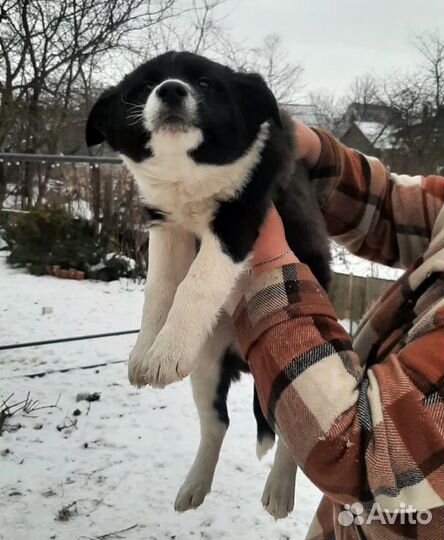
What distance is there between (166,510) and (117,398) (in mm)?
1067

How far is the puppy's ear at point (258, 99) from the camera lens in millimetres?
1545

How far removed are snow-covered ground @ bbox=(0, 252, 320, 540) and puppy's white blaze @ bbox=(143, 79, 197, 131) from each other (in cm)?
172

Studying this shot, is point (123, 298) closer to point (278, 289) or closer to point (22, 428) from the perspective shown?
point (22, 428)

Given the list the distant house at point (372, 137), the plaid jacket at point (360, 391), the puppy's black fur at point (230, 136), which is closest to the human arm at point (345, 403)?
the plaid jacket at point (360, 391)

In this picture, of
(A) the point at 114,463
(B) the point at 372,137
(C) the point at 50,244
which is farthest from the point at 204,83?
(B) the point at 372,137

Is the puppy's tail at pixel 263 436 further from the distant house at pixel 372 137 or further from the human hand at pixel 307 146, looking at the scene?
the distant house at pixel 372 137

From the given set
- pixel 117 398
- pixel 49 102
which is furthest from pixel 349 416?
pixel 49 102

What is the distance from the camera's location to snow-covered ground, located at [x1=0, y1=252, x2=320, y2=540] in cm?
250

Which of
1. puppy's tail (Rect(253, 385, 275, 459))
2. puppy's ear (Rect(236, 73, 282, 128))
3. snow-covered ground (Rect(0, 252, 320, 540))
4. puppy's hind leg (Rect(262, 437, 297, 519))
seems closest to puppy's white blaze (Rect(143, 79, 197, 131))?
puppy's ear (Rect(236, 73, 282, 128))

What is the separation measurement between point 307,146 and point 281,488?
38.5 inches

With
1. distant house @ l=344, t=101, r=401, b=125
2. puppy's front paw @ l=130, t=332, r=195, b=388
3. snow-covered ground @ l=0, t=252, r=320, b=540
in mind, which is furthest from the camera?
distant house @ l=344, t=101, r=401, b=125

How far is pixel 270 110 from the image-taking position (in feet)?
5.10

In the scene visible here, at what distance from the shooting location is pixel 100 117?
65.3 inches

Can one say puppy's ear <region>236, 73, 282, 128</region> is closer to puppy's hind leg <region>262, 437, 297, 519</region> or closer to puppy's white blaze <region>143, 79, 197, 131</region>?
puppy's white blaze <region>143, 79, 197, 131</region>
